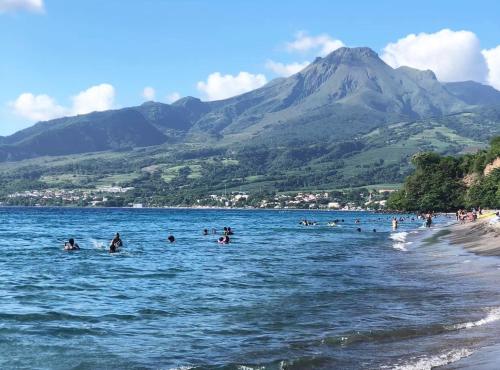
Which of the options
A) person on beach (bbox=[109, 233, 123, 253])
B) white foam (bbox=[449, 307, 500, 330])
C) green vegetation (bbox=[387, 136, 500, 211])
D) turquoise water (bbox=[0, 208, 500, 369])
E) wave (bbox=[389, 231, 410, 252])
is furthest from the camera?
green vegetation (bbox=[387, 136, 500, 211])

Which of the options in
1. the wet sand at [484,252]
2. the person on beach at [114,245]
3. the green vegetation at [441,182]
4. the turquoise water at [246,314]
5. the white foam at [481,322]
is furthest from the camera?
the green vegetation at [441,182]

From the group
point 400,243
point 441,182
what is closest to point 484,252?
point 400,243

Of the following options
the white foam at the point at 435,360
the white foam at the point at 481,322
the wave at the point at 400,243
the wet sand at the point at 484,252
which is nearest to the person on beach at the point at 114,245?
the wave at the point at 400,243

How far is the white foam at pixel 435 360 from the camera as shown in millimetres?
15398

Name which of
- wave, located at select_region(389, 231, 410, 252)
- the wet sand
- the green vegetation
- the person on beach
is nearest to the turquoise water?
the wet sand

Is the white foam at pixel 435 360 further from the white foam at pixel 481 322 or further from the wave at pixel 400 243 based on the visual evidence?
the wave at pixel 400 243

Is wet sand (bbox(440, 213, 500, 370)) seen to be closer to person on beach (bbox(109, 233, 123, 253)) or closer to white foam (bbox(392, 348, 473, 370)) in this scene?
white foam (bbox(392, 348, 473, 370))

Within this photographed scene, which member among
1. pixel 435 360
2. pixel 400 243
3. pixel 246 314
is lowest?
pixel 400 243

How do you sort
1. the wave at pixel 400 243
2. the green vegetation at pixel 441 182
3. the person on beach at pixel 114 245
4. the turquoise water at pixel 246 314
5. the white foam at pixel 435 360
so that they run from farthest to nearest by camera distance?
the green vegetation at pixel 441 182, the wave at pixel 400 243, the person on beach at pixel 114 245, the turquoise water at pixel 246 314, the white foam at pixel 435 360

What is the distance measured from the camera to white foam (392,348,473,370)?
15.4 meters

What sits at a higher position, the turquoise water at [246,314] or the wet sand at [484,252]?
the wet sand at [484,252]

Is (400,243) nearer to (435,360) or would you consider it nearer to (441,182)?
(435,360)

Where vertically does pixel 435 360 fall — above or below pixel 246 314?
above

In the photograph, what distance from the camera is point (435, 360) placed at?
15961 millimetres
